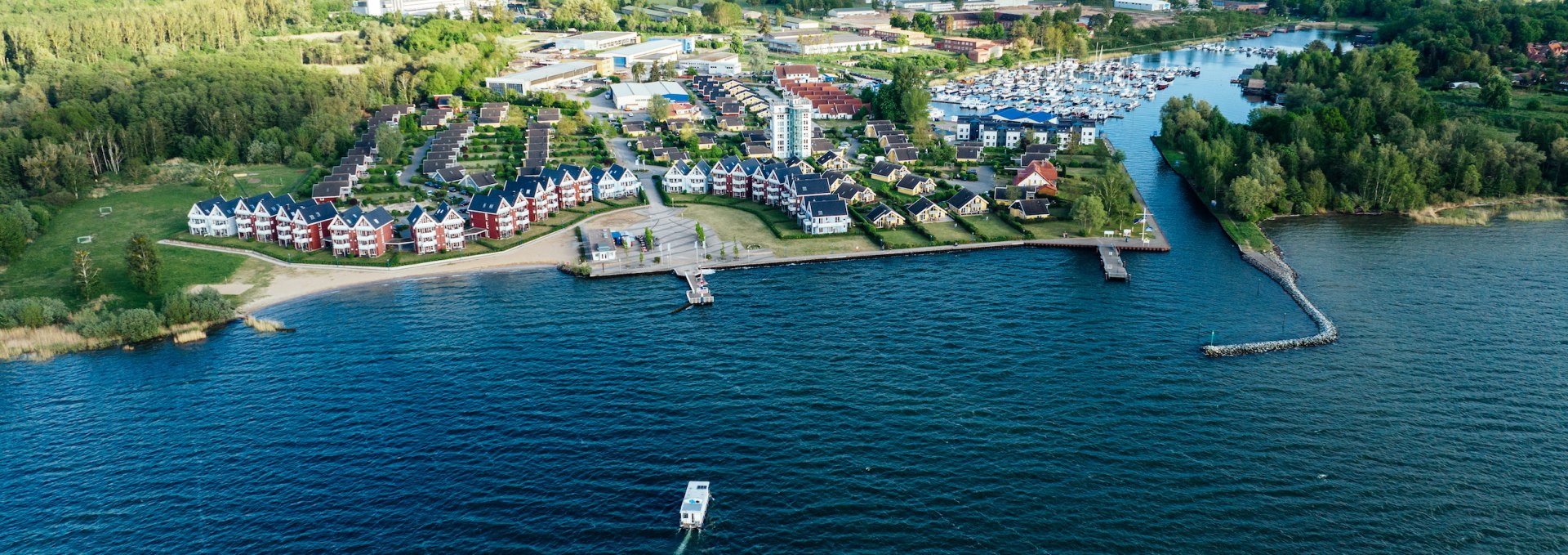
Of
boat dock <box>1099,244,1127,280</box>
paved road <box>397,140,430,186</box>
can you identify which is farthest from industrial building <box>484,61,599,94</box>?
boat dock <box>1099,244,1127,280</box>

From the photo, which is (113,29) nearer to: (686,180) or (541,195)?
(541,195)

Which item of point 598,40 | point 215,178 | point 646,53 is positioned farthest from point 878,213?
point 598,40

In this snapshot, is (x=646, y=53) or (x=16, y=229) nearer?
(x=16, y=229)

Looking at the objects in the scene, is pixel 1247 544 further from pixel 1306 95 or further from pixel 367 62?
pixel 367 62

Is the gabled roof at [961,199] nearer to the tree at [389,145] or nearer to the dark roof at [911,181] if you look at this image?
the dark roof at [911,181]

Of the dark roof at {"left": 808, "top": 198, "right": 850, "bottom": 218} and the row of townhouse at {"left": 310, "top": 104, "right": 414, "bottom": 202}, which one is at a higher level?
the row of townhouse at {"left": 310, "top": 104, "right": 414, "bottom": 202}

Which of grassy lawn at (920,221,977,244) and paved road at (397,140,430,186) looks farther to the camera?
paved road at (397,140,430,186)

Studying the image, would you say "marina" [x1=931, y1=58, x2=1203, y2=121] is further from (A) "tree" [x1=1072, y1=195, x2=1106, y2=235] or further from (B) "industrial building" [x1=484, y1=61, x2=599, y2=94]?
(B) "industrial building" [x1=484, y1=61, x2=599, y2=94]
